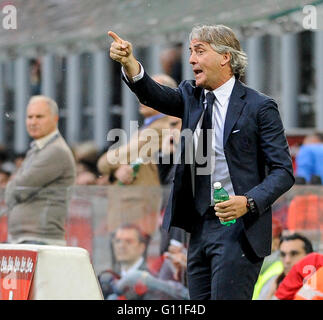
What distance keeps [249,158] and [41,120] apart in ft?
13.3

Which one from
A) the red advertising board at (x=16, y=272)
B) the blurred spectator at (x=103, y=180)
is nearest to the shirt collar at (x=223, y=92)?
the red advertising board at (x=16, y=272)

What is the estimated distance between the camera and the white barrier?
6.14m

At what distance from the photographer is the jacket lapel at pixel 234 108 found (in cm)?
601

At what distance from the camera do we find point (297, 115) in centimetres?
2273

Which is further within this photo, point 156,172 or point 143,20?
point 143,20

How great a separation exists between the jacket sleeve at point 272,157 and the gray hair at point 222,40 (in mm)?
304

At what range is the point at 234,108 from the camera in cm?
605

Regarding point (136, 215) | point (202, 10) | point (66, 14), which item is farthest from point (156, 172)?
point (66, 14)

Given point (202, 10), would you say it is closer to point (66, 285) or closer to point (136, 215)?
point (136, 215)

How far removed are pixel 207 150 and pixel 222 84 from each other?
377mm

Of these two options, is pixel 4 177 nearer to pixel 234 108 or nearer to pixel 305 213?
pixel 305 213

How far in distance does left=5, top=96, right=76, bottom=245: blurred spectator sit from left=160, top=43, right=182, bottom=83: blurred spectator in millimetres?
12161

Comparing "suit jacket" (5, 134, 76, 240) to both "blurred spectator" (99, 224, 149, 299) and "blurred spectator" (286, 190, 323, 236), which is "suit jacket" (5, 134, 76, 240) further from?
"blurred spectator" (286, 190, 323, 236)

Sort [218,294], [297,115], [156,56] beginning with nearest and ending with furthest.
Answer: [218,294] < [297,115] < [156,56]
